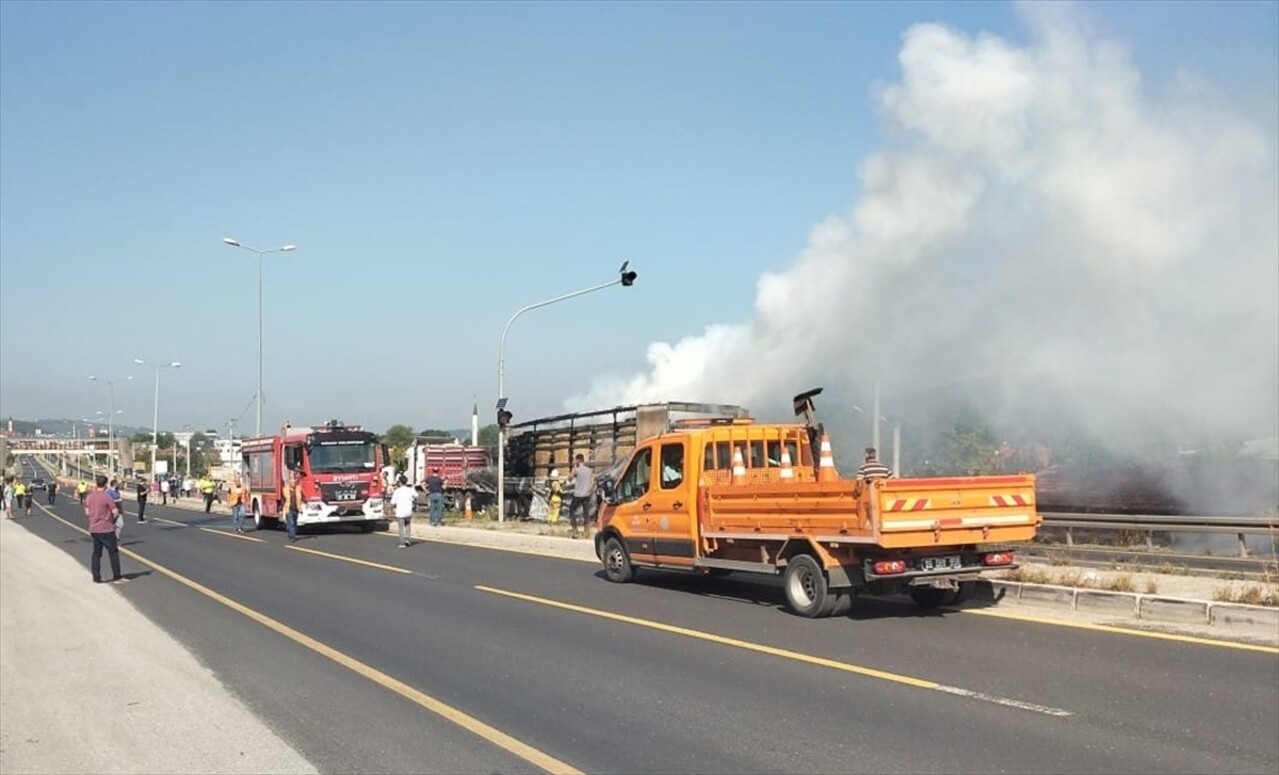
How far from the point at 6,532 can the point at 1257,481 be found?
3531 centimetres

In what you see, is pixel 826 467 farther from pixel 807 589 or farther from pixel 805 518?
pixel 807 589

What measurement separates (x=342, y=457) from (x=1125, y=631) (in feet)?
76.8

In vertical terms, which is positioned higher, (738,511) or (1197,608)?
(738,511)

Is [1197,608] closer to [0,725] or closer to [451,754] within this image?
[451,754]

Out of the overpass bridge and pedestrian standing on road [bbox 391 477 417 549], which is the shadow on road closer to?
pedestrian standing on road [bbox 391 477 417 549]

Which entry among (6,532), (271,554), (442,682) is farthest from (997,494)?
(6,532)

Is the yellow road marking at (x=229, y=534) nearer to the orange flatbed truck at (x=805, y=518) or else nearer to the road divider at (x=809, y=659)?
the orange flatbed truck at (x=805, y=518)

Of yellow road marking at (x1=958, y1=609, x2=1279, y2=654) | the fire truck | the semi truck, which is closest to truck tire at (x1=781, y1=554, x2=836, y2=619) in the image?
yellow road marking at (x1=958, y1=609, x2=1279, y2=654)

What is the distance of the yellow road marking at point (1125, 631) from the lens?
9.24 m

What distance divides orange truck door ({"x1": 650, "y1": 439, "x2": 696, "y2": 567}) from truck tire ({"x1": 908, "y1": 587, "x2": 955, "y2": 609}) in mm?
2975

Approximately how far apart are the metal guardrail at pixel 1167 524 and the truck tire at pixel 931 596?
8481 mm

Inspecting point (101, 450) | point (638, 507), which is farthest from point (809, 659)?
point (101, 450)

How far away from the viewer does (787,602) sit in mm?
12422

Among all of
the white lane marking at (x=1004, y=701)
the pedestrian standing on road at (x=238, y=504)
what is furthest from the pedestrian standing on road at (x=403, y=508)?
the white lane marking at (x=1004, y=701)
